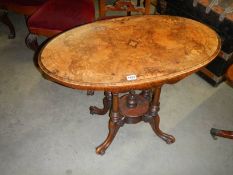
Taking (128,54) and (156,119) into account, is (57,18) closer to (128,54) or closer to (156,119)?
(128,54)

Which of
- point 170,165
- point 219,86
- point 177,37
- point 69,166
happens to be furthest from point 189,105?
point 69,166

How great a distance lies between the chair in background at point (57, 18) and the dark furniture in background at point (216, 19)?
994mm

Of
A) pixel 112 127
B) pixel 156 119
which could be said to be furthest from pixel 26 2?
pixel 156 119

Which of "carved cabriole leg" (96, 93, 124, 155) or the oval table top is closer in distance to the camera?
the oval table top

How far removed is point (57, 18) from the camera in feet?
7.89

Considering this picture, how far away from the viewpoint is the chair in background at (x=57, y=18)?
7.81 ft

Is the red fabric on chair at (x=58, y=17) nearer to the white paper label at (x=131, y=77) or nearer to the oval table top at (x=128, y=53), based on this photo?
the oval table top at (x=128, y=53)

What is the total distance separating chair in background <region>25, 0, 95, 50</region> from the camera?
93.7 inches

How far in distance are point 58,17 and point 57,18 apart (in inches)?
0.7

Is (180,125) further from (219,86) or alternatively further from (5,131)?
(5,131)

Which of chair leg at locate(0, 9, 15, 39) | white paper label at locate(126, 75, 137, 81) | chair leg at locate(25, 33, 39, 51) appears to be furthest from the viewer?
chair leg at locate(0, 9, 15, 39)

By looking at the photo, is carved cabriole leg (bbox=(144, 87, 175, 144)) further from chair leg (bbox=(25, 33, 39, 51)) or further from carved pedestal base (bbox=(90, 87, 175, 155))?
chair leg (bbox=(25, 33, 39, 51))

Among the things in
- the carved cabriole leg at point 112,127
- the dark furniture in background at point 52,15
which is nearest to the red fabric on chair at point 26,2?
the dark furniture in background at point 52,15

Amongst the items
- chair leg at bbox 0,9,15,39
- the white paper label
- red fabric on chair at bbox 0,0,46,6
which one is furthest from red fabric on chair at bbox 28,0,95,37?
the white paper label
